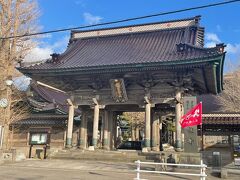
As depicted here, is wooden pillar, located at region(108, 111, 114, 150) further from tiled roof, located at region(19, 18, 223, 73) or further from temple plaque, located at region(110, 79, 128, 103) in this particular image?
tiled roof, located at region(19, 18, 223, 73)

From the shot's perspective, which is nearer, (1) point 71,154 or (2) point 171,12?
(2) point 171,12

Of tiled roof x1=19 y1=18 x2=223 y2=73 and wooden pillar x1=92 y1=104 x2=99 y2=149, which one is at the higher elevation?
tiled roof x1=19 y1=18 x2=223 y2=73

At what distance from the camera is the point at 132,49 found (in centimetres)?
2267

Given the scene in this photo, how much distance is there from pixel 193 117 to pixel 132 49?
11.0 metres

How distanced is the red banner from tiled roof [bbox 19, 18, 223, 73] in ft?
16.1

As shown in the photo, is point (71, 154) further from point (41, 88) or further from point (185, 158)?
point (41, 88)

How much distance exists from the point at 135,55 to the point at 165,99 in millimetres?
4203

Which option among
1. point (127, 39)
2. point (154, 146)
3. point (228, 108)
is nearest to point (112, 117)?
point (154, 146)

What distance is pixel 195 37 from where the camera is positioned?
21.7m

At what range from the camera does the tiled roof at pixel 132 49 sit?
1878 centimetres

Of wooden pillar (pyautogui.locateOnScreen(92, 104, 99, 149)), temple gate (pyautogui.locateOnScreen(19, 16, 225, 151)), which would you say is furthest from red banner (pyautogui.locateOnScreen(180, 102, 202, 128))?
wooden pillar (pyautogui.locateOnScreen(92, 104, 99, 149))

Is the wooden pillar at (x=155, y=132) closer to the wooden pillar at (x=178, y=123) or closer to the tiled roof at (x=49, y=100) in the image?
the wooden pillar at (x=178, y=123)

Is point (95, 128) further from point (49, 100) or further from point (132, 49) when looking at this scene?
point (49, 100)

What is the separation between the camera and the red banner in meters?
12.6
